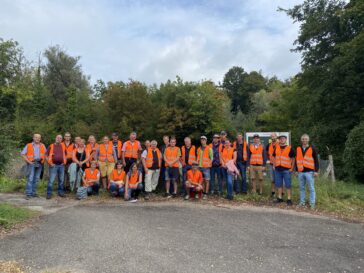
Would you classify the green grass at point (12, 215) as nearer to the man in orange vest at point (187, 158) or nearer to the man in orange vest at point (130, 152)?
the man in orange vest at point (130, 152)

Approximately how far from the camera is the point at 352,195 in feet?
39.5

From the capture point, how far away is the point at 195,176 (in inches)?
457

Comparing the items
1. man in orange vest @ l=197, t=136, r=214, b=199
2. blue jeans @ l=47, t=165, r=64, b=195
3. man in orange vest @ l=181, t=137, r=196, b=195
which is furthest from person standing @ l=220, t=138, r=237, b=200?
blue jeans @ l=47, t=165, r=64, b=195

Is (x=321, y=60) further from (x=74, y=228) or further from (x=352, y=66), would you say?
(x=74, y=228)

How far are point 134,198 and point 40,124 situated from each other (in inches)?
874

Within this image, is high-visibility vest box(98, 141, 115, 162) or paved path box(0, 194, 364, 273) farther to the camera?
high-visibility vest box(98, 141, 115, 162)

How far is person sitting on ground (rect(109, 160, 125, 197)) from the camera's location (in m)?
11.8

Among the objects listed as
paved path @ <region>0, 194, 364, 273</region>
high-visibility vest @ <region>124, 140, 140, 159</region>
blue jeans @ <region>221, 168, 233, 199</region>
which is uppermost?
high-visibility vest @ <region>124, 140, 140, 159</region>

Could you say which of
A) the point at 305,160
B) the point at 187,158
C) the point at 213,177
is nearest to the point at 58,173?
the point at 187,158

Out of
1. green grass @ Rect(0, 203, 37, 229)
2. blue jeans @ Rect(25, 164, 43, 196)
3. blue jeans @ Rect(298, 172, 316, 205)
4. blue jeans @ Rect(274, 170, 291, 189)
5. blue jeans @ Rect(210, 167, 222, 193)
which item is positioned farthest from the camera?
blue jeans @ Rect(210, 167, 222, 193)

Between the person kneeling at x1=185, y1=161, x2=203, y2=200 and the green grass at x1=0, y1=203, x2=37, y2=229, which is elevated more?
the person kneeling at x1=185, y1=161, x2=203, y2=200

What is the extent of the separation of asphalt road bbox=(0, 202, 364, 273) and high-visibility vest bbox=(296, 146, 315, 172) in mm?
1663

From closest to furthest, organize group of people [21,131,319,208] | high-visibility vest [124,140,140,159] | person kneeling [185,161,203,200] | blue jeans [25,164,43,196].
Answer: person kneeling [185,161,203,200] < group of people [21,131,319,208] < blue jeans [25,164,43,196] < high-visibility vest [124,140,140,159]

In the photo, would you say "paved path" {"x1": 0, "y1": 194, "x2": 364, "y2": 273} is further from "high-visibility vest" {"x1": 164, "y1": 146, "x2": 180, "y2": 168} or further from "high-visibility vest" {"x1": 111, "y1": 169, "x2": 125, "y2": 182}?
"high-visibility vest" {"x1": 164, "y1": 146, "x2": 180, "y2": 168}
